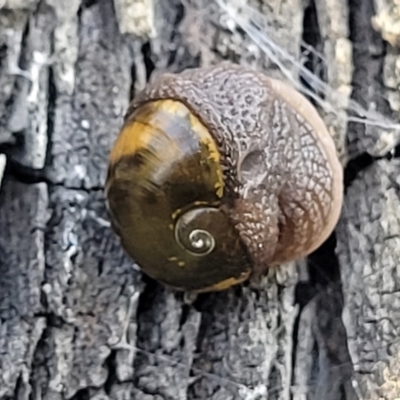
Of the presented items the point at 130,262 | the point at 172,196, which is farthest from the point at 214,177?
the point at 130,262

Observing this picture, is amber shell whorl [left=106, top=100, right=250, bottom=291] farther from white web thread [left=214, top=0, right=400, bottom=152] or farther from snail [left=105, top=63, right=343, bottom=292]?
white web thread [left=214, top=0, right=400, bottom=152]

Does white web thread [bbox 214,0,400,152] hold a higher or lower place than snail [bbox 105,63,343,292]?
higher

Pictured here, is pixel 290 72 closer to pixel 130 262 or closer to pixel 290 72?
pixel 290 72

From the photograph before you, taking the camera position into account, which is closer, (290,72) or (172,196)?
(172,196)

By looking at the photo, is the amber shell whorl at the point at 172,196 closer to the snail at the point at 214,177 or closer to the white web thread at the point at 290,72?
the snail at the point at 214,177

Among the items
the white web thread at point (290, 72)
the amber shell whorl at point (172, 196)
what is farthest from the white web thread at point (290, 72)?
the amber shell whorl at point (172, 196)

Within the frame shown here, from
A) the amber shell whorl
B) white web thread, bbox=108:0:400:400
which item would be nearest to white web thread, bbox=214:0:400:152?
white web thread, bbox=108:0:400:400

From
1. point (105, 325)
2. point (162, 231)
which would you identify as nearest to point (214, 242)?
point (162, 231)
